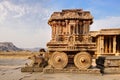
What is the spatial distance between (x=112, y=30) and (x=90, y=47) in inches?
962

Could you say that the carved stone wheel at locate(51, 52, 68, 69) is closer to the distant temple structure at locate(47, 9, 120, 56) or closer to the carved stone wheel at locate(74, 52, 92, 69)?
the distant temple structure at locate(47, 9, 120, 56)

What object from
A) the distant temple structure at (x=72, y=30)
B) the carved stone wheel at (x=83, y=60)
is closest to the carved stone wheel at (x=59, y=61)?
the distant temple structure at (x=72, y=30)

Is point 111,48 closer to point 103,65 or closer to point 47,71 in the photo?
point 103,65

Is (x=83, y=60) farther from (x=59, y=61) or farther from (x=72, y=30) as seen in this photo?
(x=72, y=30)

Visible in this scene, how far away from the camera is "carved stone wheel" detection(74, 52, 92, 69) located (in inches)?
501

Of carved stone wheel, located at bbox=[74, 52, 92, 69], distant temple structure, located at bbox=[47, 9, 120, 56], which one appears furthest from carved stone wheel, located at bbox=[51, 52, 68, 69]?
carved stone wheel, located at bbox=[74, 52, 92, 69]

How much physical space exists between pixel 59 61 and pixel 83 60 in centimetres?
144

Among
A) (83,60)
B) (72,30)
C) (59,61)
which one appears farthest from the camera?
(72,30)

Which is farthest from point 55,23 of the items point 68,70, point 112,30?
point 112,30

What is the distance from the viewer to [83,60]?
41.5 feet

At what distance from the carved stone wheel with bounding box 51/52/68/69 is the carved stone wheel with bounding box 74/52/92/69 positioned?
0.65 metres

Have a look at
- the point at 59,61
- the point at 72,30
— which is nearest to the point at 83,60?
the point at 59,61

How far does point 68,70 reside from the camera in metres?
12.9

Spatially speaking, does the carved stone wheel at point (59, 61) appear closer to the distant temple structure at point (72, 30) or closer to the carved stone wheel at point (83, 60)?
the distant temple structure at point (72, 30)
